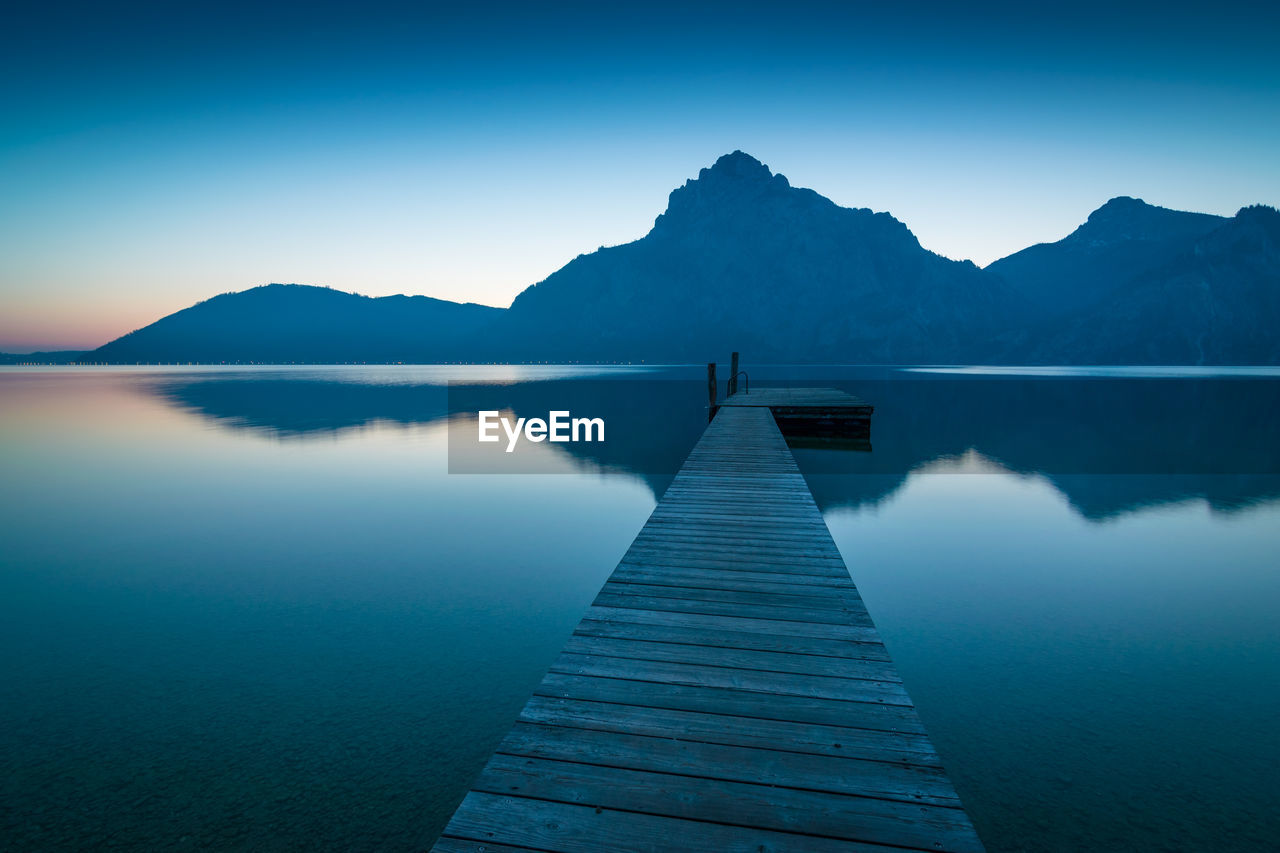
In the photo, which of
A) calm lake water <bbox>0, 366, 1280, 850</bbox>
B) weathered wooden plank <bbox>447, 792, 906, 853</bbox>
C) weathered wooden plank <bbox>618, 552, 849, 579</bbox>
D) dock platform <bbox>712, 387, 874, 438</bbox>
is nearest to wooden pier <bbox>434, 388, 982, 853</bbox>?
weathered wooden plank <bbox>447, 792, 906, 853</bbox>

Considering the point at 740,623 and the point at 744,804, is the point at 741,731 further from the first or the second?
the point at 740,623

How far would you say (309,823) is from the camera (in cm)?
466

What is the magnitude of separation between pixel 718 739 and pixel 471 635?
Answer: 212 inches

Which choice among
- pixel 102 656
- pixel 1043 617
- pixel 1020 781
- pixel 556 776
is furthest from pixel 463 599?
pixel 1043 617

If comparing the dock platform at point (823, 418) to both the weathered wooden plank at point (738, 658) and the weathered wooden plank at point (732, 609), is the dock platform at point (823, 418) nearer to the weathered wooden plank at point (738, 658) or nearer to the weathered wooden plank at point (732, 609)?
the weathered wooden plank at point (732, 609)

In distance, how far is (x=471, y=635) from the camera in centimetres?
813

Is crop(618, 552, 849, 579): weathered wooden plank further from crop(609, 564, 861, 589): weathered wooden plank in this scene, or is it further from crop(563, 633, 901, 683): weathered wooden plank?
crop(563, 633, 901, 683): weathered wooden plank

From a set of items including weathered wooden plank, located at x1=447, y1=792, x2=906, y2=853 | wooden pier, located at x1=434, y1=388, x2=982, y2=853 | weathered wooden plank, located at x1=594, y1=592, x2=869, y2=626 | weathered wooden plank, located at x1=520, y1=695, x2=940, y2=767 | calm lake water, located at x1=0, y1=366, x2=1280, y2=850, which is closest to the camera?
weathered wooden plank, located at x1=447, y1=792, x2=906, y2=853

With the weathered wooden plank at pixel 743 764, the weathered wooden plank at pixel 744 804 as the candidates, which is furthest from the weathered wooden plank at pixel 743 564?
the weathered wooden plank at pixel 744 804

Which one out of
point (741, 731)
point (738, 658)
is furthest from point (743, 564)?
point (741, 731)

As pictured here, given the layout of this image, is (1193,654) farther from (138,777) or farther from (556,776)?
(138,777)

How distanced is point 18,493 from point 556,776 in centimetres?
2206

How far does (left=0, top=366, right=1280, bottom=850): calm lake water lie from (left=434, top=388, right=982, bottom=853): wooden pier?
1.74 m

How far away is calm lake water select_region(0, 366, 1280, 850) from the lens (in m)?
4.91
